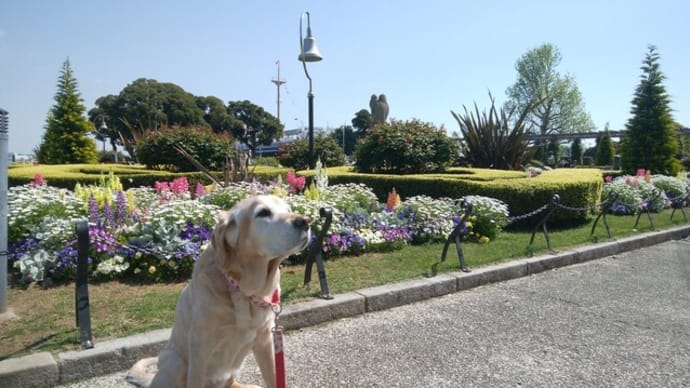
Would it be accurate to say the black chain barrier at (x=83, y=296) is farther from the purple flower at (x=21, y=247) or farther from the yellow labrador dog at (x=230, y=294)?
the purple flower at (x=21, y=247)

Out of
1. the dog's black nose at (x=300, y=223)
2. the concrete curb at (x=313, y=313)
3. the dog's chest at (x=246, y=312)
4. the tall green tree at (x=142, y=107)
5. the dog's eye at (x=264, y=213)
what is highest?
the tall green tree at (x=142, y=107)

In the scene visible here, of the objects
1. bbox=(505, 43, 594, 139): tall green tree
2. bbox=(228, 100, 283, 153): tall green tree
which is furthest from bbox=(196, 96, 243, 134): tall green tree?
bbox=(505, 43, 594, 139): tall green tree

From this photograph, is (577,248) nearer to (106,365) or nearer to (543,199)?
(543,199)

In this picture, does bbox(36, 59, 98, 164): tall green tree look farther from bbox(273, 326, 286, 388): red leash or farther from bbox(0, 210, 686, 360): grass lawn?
bbox(273, 326, 286, 388): red leash

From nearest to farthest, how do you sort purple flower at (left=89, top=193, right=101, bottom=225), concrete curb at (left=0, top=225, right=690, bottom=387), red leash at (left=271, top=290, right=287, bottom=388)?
red leash at (left=271, top=290, right=287, bottom=388) → concrete curb at (left=0, top=225, right=690, bottom=387) → purple flower at (left=89, top=193, right=101, bottom=225)

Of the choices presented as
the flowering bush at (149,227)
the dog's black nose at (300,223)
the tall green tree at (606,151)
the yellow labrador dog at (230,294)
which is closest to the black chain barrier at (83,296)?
the flowering bush at (149,227)

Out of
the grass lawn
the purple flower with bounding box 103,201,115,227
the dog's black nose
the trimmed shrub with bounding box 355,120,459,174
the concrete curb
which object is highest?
the trimmed shrub with bounding box 355,120,459,174

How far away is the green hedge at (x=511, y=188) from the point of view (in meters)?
8.71

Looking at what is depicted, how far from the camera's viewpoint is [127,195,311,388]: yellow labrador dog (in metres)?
2.08

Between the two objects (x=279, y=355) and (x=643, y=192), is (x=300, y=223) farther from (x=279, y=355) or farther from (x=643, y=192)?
(x=643, y=192)

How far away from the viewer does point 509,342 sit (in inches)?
148

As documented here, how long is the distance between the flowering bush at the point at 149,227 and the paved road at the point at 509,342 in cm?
173

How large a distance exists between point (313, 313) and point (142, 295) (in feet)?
5.73

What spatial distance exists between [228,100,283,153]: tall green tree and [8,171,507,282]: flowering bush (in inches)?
2143
